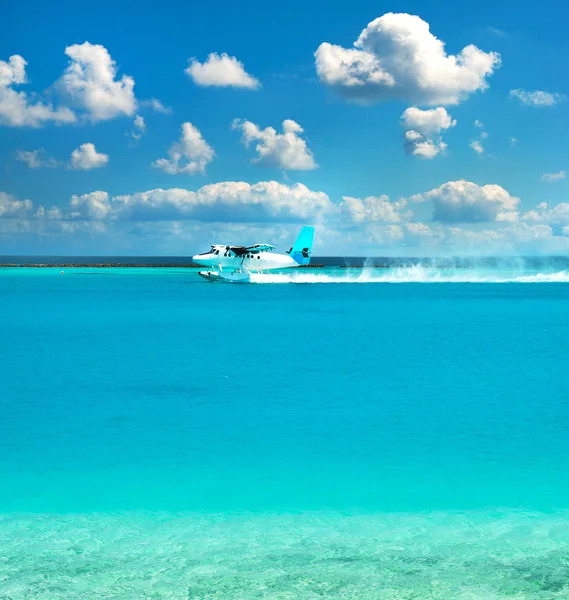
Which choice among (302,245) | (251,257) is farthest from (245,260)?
(302,245)

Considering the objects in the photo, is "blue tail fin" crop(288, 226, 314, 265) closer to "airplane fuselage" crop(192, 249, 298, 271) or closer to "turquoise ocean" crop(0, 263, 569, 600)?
"airplane fuselage" crop(192, 249, 298, 271)

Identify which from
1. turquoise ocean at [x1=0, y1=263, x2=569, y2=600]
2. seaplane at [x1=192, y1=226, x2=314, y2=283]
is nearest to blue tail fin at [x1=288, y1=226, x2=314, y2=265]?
seaplane at [x1=192, y1=226, x2=314, y2=283]

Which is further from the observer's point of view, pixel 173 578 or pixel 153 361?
pixel 153 361

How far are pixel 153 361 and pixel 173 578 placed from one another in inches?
908

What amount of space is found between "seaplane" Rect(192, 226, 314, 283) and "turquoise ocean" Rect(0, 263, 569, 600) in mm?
59719

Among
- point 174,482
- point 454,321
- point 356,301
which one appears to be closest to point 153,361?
point 174,482

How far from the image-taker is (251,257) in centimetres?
9644

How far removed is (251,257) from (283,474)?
8280cm

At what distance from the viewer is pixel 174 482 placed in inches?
537

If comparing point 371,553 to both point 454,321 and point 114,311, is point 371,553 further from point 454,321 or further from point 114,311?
point 114,311

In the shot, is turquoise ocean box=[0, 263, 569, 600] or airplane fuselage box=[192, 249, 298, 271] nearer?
turquoise ocean box=[0, 263, 569, 600]

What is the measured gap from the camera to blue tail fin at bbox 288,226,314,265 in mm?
99125

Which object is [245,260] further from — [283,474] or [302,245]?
[283,474]

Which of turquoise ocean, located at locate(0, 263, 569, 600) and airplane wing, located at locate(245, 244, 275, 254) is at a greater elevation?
airplane wing, located at locate(245, 244, 275, 254)
